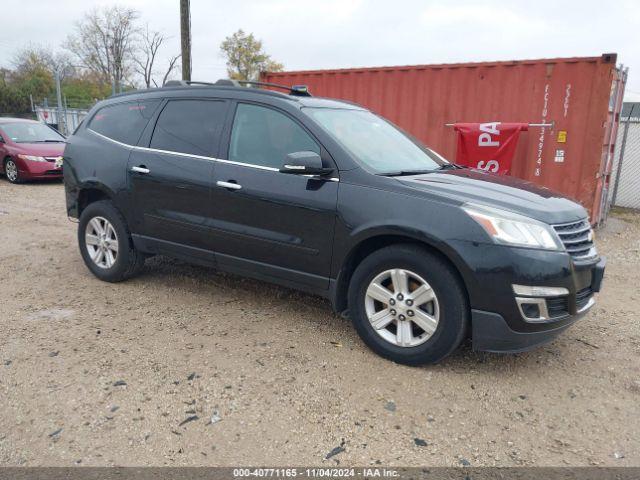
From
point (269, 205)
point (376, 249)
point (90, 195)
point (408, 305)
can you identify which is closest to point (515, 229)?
point (408, 305)

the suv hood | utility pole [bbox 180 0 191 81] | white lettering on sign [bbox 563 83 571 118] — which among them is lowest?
the suv hood

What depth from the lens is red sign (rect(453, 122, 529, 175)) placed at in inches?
321

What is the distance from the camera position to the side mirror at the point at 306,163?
3.61 metres

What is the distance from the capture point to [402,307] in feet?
11.2

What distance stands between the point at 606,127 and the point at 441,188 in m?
5.77

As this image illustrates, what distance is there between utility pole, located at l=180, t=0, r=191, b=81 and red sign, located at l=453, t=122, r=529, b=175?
825 cm

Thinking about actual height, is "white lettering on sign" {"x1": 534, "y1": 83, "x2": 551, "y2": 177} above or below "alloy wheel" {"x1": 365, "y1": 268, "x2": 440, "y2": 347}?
above

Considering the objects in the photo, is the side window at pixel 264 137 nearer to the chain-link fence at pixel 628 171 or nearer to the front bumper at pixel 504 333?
the front bumper at pixel 504 333

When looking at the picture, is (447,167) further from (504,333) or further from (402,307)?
(504,333)

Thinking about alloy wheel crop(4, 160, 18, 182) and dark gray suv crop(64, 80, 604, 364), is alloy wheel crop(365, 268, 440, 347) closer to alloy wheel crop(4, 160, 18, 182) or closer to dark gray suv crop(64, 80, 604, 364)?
dark gray suv crop(64, 80, 604, 364)

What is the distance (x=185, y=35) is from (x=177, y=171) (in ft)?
35.9

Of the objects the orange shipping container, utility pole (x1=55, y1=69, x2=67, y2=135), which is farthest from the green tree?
the orange shipping container

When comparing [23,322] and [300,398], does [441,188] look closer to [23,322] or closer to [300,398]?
[300,398]

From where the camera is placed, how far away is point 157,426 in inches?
111
